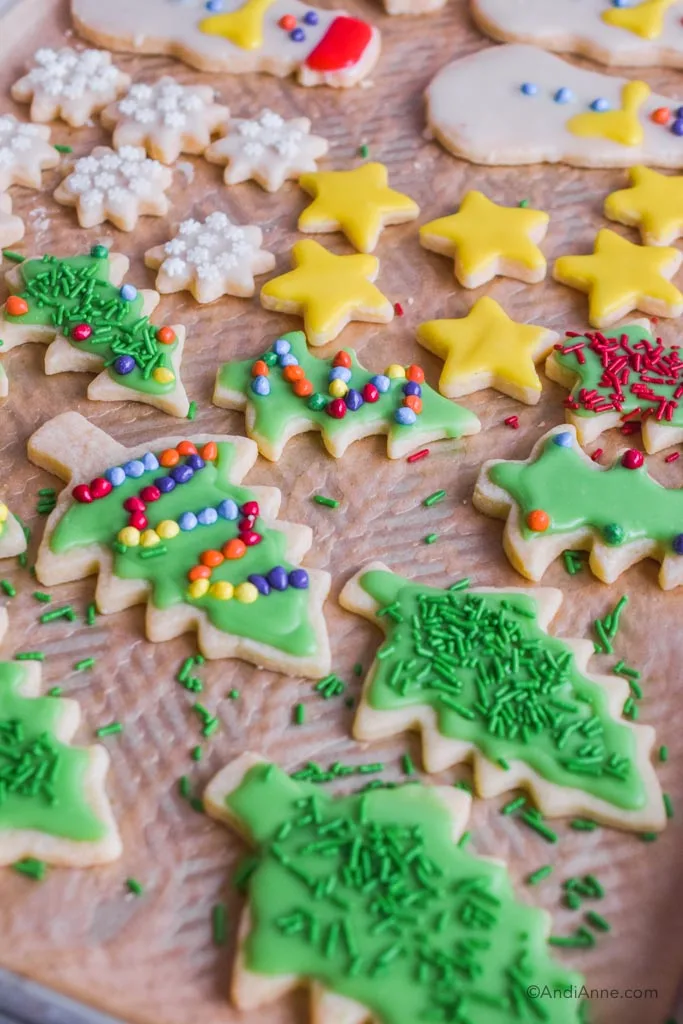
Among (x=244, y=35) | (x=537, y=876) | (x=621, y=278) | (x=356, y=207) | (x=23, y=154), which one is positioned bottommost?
(x=537, y=876)

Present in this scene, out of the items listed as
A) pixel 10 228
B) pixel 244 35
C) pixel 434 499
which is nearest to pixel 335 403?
pixel 434 499

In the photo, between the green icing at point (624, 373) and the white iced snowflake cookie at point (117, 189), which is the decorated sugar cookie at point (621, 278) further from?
the white iced snowflake cookie at point (117, 189)

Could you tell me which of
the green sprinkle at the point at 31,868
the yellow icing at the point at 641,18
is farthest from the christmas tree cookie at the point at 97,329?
the yellow icing at the point at 641,18

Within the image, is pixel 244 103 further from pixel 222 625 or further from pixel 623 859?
pixel 623 859

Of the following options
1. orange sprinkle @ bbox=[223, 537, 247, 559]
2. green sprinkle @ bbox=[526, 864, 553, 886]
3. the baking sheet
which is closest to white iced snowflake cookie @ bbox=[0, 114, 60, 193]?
the baking sheet

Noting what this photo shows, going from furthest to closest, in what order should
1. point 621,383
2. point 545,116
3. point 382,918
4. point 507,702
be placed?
1. point 545,116
2. point 621,383
3. point 507,702
4. point 382,918

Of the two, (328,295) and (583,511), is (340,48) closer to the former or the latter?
(328,295)
